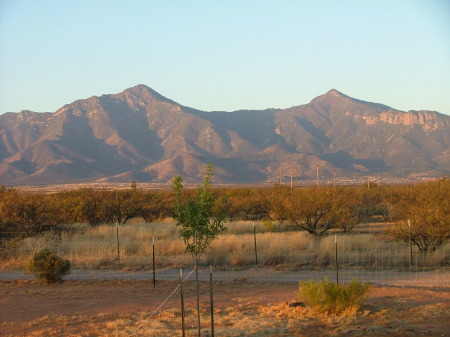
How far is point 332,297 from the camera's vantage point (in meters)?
14.2

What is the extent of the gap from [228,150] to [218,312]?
162 metres

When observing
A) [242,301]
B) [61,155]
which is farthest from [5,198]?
[61,155]

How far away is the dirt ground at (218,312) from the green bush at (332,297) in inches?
10.5

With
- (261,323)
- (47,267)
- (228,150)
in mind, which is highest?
(228,150)

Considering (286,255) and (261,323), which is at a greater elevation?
(261,323)

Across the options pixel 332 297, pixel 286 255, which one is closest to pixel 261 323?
pixel 332 297

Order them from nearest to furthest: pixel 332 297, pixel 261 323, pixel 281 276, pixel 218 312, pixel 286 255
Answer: pixel 261 323 → pixel 332 297 → pixel 218 312 → pixel 281 276 → pixel 286 255

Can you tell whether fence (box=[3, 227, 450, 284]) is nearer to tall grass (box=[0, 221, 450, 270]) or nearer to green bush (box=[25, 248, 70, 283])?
tall grass (box=[0, 221, 450, 270])

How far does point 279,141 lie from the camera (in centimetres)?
18388

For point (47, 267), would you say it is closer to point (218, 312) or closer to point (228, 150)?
point (218, 312)

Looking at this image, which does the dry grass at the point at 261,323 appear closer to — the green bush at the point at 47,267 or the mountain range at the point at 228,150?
the green bush at the point at 47,267

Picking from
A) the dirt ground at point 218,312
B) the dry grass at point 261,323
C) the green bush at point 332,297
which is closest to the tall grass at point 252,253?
the dirt ground at point 218,312

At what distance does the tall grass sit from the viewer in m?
22.4

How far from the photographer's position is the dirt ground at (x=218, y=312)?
41.7ft
